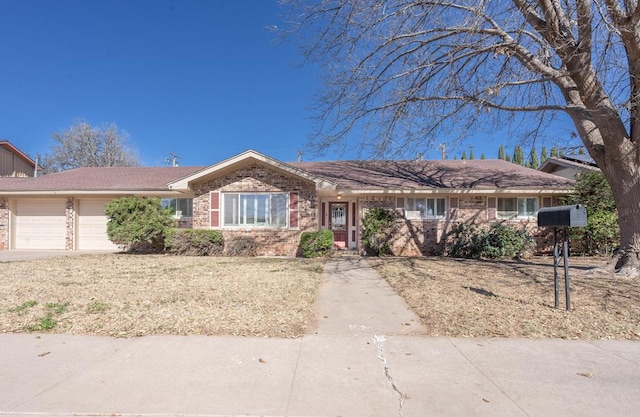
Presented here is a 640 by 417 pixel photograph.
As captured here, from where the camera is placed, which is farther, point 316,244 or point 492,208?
point 492,208

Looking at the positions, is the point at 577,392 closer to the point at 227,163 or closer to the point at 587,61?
the point at 587,61

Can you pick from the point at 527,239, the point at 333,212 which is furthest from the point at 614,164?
the point at 333,212

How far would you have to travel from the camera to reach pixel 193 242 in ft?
42.3

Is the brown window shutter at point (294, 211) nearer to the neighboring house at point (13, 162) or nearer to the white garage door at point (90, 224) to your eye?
the white garage door at point (90, 224)

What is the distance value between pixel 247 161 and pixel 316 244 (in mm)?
4297

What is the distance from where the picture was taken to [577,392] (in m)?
3.09

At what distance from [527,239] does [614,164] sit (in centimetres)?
520

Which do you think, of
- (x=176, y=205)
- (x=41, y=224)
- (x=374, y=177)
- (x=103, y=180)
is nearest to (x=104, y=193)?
(x=103, y=180)

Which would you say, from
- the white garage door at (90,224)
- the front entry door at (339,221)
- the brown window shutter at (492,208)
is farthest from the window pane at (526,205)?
the white garage door at (90,224)

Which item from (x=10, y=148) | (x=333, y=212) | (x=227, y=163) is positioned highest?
(x=10, y=148)

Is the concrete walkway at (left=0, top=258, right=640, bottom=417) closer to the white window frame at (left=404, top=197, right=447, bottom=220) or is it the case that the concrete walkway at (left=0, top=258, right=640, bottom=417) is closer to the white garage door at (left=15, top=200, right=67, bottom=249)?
the white window frame at (left=404, top=197, right=447, bottom=220)

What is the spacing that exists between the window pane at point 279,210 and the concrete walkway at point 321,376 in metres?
8.93

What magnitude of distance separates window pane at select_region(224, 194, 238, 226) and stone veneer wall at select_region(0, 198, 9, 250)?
10.7 meters

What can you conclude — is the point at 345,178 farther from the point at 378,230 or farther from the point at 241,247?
the point at 241,247
